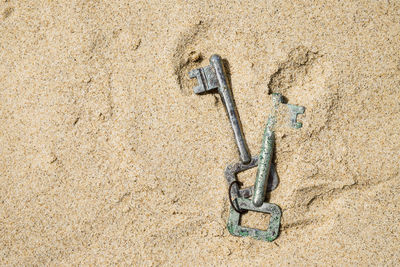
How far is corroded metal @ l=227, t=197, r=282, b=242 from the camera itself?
1.70 metres

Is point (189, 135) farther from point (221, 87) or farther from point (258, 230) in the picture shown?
point (258, 230)

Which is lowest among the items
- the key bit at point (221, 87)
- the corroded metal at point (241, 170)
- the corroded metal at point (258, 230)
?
the corroded metal at point (258, 230)

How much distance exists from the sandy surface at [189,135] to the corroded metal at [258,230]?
1.4 inches

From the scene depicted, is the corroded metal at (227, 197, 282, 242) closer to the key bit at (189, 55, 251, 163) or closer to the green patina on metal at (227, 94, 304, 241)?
the green patina on metal at (227, 94, 304, 241)

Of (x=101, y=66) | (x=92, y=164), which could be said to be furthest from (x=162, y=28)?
(x=92, y=164)

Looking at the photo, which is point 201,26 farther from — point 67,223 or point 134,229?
point 67,223

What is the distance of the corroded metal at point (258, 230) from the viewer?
5.58 ft

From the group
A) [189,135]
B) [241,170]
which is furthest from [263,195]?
[189,135]

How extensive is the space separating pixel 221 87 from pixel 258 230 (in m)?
0.69

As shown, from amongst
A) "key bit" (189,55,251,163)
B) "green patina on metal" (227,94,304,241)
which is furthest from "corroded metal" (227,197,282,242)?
"key bit" (189,55,251,163)

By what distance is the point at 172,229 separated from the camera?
1.73 meters

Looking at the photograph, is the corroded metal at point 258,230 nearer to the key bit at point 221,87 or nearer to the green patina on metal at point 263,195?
the green patina on metal at point 263,195

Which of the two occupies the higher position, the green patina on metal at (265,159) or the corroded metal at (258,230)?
the green patina on metal at (265,159)

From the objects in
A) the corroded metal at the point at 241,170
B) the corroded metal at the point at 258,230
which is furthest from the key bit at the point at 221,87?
the corroded metal at the point at 258,230
